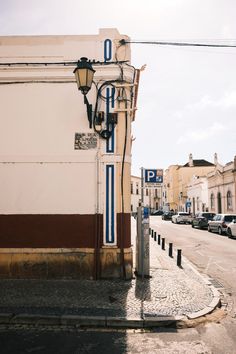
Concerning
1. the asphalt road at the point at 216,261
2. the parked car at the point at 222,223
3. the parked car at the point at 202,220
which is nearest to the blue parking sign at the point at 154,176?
the asphalt road at the point at 216,261

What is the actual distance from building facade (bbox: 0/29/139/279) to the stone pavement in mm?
736

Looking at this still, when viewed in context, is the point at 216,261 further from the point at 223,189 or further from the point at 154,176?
the point at 223,189

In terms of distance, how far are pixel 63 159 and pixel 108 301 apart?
3.88m

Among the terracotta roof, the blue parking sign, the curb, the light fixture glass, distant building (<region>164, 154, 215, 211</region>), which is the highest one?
the terracotta roof

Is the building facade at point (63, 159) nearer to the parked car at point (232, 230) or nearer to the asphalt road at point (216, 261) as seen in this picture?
the asphalt road at point (216, 261)

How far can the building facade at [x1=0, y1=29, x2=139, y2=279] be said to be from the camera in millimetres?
8438

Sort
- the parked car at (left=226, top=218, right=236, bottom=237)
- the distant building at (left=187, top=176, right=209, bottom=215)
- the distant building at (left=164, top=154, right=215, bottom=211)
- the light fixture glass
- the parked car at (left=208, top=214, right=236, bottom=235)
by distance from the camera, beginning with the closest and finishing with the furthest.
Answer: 1. the light fixture glass
2. the parked car at (left=226, top=218, right=236, bottom=237)
3. the parked car at (left=208, top=214, right=236, bottom=235)
4. the distant building at (left=187, top=176, right=209, bottom=215)
5. the distant building at (left=164, top=154, right=215, bottom=211)

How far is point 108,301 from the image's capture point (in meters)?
6.50

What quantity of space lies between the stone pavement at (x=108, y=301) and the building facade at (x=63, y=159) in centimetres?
74

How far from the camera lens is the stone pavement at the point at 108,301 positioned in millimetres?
5551

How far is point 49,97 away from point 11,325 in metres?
5.83

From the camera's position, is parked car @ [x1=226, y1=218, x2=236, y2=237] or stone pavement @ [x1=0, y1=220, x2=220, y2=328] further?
parked car @ [x1=226, y1=218, x2=236, y2=237]

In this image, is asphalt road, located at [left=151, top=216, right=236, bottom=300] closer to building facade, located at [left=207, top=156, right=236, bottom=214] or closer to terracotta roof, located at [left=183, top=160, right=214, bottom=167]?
building facade, located at [left=207, top=156, right=236, bottom=214]

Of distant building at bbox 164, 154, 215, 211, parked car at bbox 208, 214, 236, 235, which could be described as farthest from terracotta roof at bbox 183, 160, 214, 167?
parked car at bbox 208, 214, 236, 235
